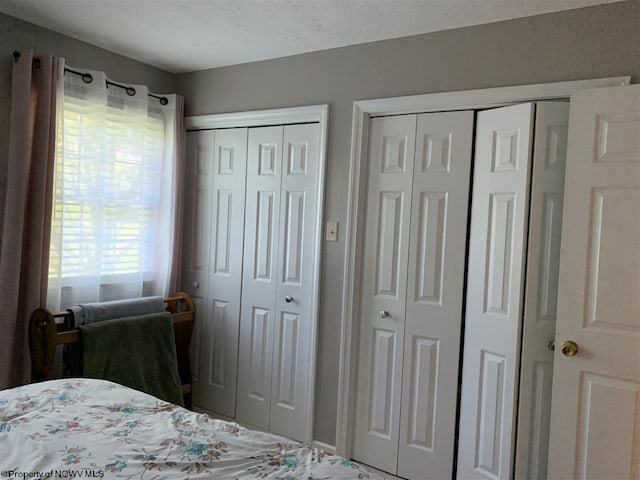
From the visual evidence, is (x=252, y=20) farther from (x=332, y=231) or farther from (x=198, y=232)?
(x=198, y=232)

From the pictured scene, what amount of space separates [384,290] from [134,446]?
1.63 meters

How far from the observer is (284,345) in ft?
10.1

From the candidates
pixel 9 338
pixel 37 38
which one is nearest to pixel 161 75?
pixel 37 38

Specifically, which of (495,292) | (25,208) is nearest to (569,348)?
(495,292)

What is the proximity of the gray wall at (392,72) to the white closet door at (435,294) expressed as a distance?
0.87 feet

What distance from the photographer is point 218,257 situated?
3369mm

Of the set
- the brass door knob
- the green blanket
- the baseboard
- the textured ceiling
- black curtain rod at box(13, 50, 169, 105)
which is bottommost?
the baseboard

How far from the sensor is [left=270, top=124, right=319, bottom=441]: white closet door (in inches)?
117

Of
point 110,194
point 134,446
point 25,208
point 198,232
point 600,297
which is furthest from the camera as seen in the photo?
point 198,232

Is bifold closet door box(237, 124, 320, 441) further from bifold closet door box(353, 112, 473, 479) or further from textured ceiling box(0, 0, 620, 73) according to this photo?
textured ceiling box(0, 0, 620, 73)

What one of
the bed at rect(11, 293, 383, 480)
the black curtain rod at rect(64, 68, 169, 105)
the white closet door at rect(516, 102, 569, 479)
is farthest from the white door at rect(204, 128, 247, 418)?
the white closet door at rect(516, 102, 569, 479)

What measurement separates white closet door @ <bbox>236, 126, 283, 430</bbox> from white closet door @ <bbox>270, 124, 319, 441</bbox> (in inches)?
1.9

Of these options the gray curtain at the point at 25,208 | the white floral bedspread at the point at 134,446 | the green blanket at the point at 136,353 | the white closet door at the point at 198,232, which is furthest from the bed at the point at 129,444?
the white closet door at the point at 198,232

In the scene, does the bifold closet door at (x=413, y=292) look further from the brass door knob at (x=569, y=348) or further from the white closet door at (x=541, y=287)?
the brass door knob at (x=569, y=348)
